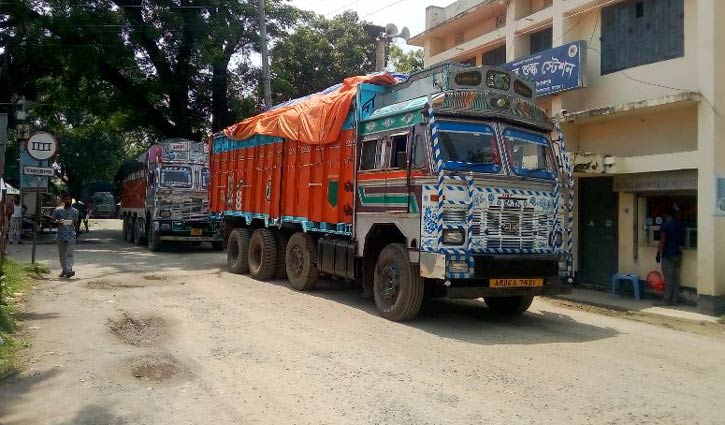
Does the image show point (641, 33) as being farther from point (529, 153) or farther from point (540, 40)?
point (529, 153)

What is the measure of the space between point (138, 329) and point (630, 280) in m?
8.96

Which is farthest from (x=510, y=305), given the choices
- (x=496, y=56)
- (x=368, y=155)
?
(x=496, y=56)

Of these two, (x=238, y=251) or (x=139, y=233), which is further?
(x=139, y=233)

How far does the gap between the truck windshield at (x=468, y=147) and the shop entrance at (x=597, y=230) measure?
553 centimetres

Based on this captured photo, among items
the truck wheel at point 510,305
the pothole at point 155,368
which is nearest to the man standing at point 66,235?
the pothole at point 155,368

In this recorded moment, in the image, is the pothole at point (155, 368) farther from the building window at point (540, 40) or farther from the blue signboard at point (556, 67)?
the building window at point (540, 40)

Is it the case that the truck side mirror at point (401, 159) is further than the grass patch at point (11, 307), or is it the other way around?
the truck side mirror at point (401, 159)

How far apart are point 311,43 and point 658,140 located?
18.6 m

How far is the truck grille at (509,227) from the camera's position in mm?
7695

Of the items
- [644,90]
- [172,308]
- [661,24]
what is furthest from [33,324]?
[661,24]

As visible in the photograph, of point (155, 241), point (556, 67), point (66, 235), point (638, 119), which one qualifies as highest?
point (556, 67)

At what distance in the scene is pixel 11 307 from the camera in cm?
847

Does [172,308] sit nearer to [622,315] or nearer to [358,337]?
[358,337]

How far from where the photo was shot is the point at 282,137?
1168 centimetres
